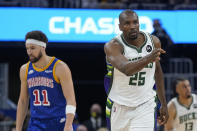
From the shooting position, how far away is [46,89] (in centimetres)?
639

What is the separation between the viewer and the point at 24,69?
21.7 feet

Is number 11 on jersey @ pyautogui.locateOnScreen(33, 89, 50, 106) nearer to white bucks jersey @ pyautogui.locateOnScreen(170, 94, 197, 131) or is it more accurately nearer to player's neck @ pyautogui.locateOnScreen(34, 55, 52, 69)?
player's neck @ pyautogui.locateOnScreen(34, 55, 52, 69)

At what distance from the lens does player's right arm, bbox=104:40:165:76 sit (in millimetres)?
5344

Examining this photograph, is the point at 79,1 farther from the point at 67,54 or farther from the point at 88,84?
the point at 88,84

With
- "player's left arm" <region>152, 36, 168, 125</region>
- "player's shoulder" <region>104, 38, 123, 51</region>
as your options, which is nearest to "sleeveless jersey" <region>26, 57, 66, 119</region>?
"player's shoulder" <region>104, 38, 123, 51</region>

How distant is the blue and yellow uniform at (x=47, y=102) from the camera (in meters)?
6.35

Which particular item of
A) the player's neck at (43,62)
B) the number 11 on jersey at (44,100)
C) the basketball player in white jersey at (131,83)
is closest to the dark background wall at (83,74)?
the player's neck at (43,62)

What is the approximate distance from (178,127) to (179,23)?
5.87m

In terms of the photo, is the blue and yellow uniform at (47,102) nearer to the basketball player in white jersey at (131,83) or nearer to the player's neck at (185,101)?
the basketball player in white jersey at (131,83)

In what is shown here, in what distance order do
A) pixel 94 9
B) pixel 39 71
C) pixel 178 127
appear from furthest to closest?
1. pixel 94 9
2. pixel 178 127
3. pixel 39 71

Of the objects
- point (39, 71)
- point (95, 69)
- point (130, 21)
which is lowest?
point (95, 69)

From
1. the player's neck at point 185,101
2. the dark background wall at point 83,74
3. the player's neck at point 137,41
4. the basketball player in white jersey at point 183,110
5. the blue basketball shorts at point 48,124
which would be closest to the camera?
the player's neck at point 137,41

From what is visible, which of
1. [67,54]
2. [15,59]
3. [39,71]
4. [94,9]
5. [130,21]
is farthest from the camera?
[15,59]

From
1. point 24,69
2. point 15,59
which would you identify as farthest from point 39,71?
point 15,59
